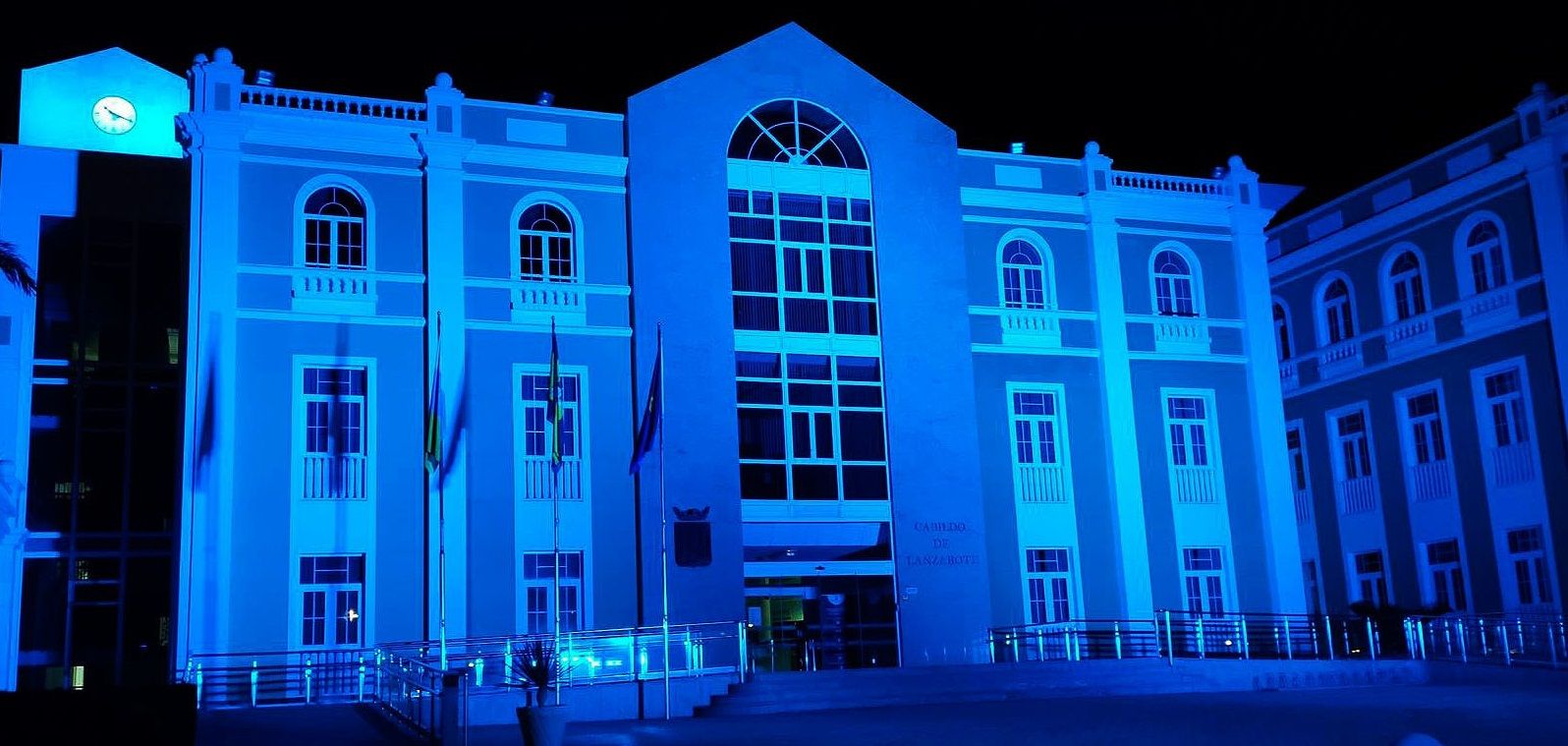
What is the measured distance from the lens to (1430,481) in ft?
101

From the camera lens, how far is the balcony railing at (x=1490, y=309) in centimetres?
2911

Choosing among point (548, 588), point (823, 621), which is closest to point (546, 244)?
point (548, 588)

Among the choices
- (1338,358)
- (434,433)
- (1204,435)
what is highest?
(1338,358)

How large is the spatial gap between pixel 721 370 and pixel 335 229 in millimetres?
6582

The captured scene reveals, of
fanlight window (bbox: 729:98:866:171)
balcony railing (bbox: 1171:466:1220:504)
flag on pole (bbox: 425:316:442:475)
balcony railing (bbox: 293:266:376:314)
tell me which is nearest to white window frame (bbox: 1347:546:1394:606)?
balcony railing (bbox: 1171:466:1220:504)

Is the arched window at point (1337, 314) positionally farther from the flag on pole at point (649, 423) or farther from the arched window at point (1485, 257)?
the flag on pole at point (649, 423)

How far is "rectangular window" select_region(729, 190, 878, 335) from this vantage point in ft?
87.8

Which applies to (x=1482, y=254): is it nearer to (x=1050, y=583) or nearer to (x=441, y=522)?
(x=1050, y=583)

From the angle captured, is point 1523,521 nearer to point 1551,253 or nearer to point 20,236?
point 1551,253

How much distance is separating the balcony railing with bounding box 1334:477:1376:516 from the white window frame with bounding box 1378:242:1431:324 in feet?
11.2

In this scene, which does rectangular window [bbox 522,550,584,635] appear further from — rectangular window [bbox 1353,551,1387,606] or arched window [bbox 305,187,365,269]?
rectangular window [bbox 1353,551,1387,606]

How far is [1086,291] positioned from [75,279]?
59.6 ft

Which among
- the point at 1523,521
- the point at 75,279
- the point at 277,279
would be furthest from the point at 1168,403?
the point at 75,279

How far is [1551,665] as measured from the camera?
76.2ft
